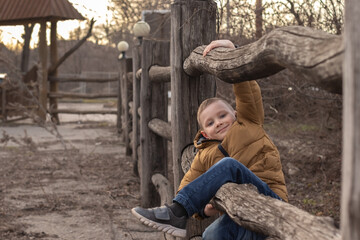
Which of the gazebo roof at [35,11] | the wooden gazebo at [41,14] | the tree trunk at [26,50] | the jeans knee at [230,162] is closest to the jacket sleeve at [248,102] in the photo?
the jeans knee at [230,162]

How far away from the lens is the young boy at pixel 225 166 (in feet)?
7.44

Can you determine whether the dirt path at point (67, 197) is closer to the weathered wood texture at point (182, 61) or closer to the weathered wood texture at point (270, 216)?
the weathered wood texture at point (182, 61)

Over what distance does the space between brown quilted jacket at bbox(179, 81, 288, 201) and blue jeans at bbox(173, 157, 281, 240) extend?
13 centimetres

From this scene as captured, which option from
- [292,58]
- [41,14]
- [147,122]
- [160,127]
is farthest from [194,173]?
[41,14]

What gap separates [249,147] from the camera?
251 centimetres

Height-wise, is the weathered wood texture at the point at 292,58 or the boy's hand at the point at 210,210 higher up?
the weathered wood texture at the point at 292,58

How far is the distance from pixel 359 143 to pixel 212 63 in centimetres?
149

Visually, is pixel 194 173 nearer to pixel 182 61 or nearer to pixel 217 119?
pixel 217 119

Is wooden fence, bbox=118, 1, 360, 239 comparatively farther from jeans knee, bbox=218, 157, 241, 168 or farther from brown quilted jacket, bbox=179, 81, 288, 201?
brown quilted jacket, bbox=179, 81, 288, 201

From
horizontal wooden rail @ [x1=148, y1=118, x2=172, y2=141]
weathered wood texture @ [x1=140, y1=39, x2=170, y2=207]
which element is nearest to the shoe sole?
horizontal wooden rail @ [x1=148, y1=118, x2=172, y2=141]

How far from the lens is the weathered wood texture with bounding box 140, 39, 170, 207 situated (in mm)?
5031

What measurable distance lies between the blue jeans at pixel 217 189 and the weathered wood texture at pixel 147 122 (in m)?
2.78

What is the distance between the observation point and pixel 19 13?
46.2 ft

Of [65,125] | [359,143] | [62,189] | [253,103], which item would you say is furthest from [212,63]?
[65,125]
